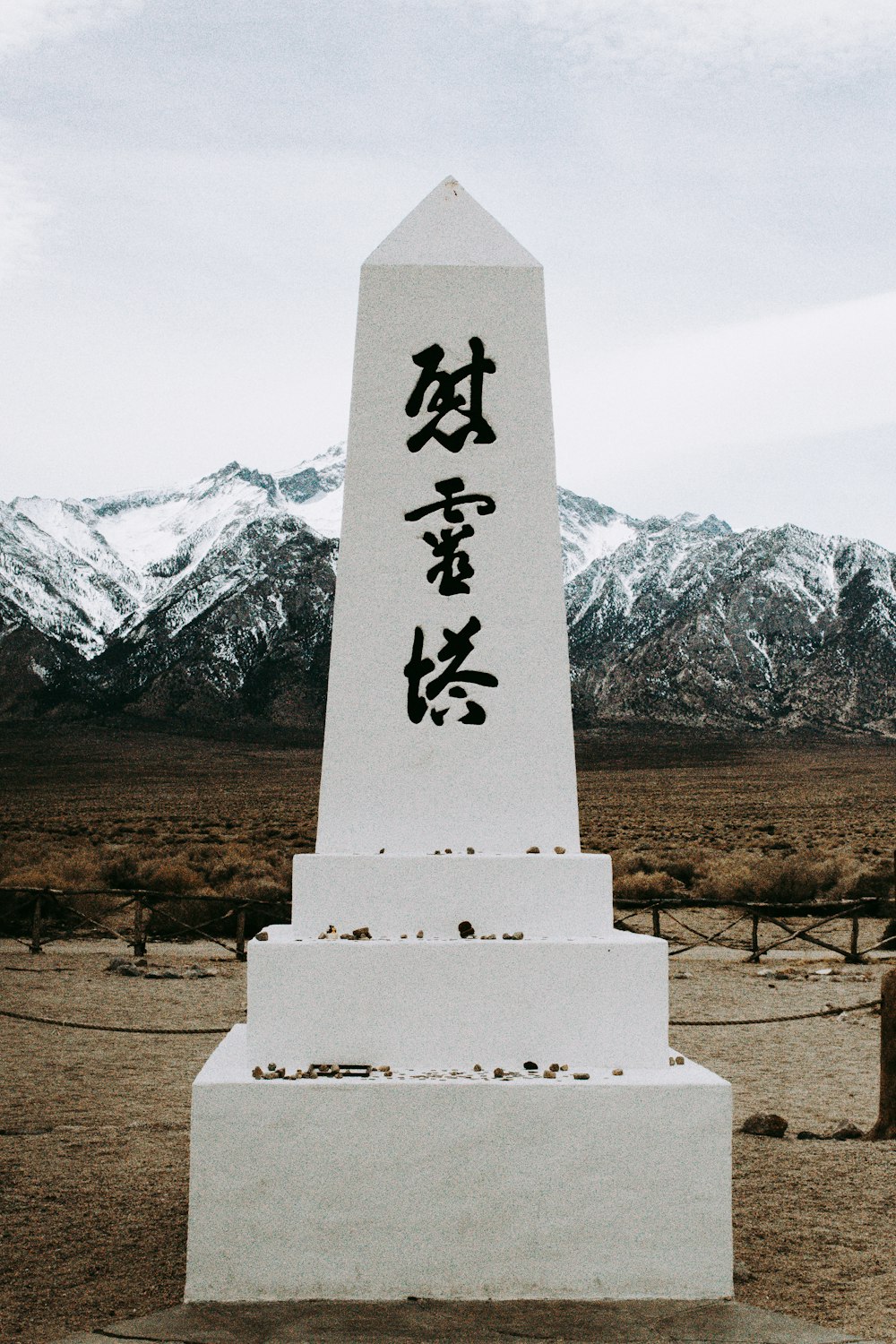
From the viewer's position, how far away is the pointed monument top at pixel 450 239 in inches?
204

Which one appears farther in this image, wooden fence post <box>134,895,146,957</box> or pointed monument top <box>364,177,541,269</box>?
wooden fence post <box>134,895,146,957</box>

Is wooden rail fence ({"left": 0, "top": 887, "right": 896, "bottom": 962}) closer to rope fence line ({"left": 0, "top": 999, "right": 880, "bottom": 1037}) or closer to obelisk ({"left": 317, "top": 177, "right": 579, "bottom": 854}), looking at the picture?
rope fence line ({"left": 0, "top": 999, "right": 880, "bottom": 1037})

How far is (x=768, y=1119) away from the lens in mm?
7707

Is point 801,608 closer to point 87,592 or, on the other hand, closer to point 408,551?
point 87,592

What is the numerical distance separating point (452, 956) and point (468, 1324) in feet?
3.80

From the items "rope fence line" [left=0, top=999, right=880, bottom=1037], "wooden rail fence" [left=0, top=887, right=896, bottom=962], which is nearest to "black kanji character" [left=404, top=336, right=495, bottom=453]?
"rope fence line" [left=0, top=999, right=880, bottom=1037]

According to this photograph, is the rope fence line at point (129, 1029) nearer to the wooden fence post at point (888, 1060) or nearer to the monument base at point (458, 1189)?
the monument base at point (458, 1189)

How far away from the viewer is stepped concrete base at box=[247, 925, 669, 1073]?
14.8 feet

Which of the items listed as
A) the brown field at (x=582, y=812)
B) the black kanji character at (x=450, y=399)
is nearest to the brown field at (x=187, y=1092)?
the brown field at (x=582, y=812)

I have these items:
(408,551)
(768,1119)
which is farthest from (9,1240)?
(768,1119)

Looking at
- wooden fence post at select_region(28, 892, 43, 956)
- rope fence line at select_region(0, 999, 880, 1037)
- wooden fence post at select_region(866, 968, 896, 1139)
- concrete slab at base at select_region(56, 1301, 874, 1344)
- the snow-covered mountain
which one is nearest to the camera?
concrete slab at base at select_region(56, 1301, 874, 1344)

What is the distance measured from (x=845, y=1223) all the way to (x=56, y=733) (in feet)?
256

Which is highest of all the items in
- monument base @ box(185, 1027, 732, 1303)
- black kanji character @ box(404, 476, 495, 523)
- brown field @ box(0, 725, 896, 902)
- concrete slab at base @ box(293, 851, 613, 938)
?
black kanji character @ box(404, 476, 495, 523)

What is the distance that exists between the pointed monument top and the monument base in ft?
10.3
